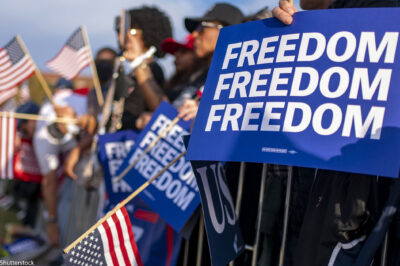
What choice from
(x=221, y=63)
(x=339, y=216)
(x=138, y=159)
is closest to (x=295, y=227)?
(x=339, y=216)

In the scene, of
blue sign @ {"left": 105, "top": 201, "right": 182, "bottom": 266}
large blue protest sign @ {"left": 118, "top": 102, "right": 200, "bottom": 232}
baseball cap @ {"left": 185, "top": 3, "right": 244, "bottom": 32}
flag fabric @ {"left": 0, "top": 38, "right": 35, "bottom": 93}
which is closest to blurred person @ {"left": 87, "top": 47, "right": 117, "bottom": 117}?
flag fabric @ {"left": 0, "top": 38, "right": 35, "bottom": 93}

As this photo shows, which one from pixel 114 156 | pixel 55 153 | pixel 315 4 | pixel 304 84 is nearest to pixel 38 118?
pixel 55 153

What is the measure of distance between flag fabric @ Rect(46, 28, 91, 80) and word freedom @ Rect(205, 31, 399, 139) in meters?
3.16

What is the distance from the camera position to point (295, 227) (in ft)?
7.38

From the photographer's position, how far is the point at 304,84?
73.2 inches

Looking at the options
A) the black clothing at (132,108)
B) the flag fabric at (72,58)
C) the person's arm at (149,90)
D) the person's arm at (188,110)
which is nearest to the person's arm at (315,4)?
the person's arm at (188,110)

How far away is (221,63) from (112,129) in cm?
218

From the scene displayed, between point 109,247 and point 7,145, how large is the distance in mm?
3522

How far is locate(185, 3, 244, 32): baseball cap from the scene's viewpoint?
141 inches

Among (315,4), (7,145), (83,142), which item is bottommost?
(7,145)

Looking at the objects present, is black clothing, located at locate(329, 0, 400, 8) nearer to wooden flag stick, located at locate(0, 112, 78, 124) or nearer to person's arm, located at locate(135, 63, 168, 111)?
person's arm, located at locate(135, 63, 168, 111)

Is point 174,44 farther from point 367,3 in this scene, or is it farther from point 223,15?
point 367,3

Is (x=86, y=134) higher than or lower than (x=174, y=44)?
lower

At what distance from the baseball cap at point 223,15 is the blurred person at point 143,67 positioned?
589 millimetres
